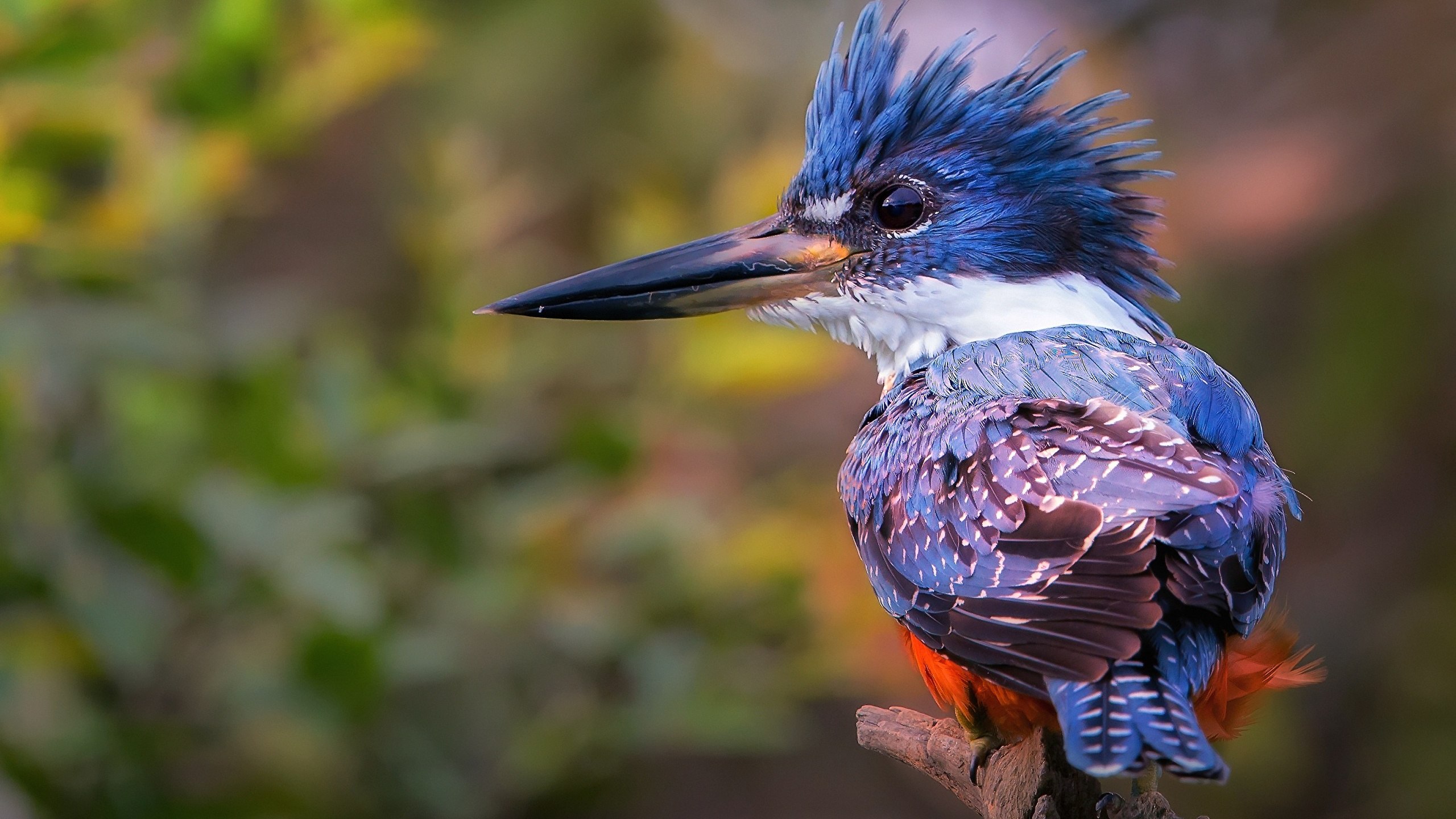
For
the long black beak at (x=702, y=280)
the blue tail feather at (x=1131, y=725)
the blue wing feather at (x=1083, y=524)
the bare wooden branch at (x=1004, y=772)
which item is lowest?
the bare wooden branch at (x=1004, y=772)

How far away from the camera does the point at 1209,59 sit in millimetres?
4812

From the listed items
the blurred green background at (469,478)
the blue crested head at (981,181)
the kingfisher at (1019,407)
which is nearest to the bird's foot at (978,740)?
the kingfisher at (1019,407)

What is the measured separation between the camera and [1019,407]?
1.83 meters

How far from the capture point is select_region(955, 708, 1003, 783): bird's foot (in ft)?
6.15

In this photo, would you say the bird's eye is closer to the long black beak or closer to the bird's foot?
the long black beak

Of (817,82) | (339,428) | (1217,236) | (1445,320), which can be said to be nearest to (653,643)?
(339,428)

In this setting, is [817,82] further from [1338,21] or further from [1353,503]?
[1338,21]

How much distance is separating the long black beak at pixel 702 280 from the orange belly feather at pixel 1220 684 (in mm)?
631

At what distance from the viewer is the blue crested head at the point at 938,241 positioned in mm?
2201

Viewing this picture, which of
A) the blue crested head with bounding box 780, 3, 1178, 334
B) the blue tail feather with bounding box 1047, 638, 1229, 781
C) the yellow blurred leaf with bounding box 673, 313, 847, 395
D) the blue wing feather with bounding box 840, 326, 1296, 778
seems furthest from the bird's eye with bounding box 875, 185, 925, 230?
the blue tail feather with bounding box 1047, 638, 1229, 781

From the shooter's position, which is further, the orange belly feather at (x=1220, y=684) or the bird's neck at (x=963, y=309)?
the bird's neck at (x=963, y=309)

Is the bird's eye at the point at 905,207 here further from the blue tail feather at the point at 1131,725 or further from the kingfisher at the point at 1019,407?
the blue tail feather at the point at 1131,725

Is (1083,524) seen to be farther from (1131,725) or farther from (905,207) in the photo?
(905,207)

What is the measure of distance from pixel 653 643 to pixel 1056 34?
248cm
